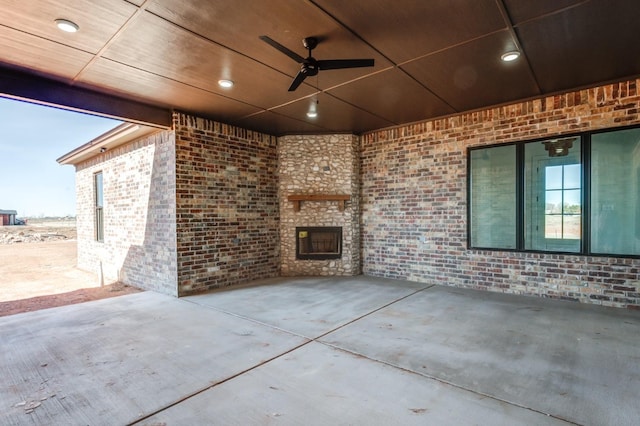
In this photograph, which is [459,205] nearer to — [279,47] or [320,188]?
[320,188]

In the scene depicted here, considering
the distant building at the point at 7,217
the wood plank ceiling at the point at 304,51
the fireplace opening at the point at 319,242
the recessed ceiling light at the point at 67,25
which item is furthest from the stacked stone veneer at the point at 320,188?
the distant building at the point at 7,217

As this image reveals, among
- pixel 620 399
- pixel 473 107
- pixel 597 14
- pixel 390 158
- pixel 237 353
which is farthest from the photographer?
pixel 390 158

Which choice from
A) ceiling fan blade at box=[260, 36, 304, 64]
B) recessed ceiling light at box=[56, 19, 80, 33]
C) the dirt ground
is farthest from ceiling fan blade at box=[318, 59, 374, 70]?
the dirt ground

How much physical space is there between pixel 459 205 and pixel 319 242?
2.72m

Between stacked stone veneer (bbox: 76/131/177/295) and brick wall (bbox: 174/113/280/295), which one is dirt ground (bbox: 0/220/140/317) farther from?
brick wall (bbox: 174/113/280/295)

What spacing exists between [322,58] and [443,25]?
4.00 ft

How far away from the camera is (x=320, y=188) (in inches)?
252

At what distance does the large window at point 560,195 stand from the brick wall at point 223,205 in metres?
3.77

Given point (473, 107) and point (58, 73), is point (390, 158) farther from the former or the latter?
point (58, 73)

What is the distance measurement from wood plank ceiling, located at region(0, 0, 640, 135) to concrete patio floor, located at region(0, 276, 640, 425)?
114 inches

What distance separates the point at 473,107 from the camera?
507 cm

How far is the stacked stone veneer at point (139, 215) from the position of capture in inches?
203

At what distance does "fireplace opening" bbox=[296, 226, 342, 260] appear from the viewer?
6379 mm

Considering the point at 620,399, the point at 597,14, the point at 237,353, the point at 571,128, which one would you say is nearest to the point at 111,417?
the point at 237,353
